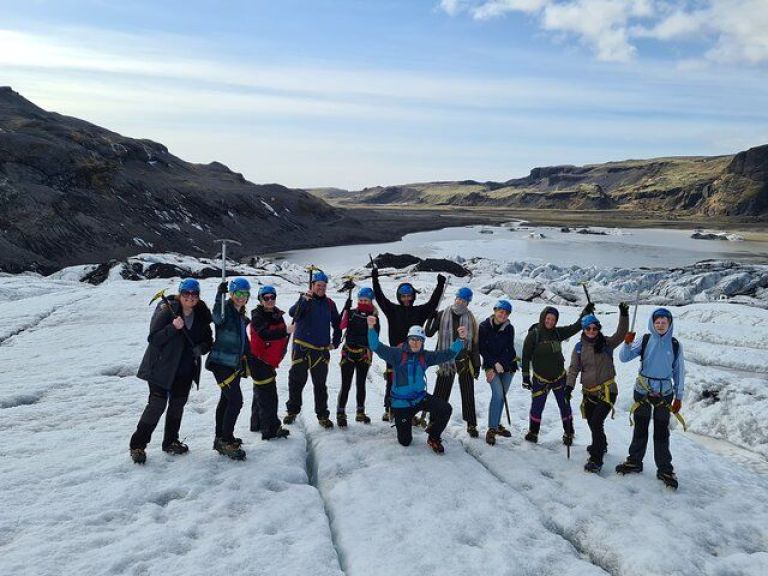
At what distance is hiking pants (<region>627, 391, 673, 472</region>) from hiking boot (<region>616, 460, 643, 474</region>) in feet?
0.16

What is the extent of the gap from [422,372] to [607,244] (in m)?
75.5

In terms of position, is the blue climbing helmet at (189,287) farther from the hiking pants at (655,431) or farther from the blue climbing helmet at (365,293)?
the hiking pants at (655,431)

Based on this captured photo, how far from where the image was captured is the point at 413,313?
9445 millimetres

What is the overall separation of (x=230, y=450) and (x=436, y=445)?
124 inches

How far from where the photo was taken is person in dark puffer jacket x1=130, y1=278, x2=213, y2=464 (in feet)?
23.9

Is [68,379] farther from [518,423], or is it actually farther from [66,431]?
[518,423]

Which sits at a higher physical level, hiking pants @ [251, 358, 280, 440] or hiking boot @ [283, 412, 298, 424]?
hiking pants @ [251, 358, 280, 440]

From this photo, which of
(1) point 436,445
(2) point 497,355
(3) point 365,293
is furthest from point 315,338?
(2) point 497,355

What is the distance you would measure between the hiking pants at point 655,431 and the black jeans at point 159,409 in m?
6.69

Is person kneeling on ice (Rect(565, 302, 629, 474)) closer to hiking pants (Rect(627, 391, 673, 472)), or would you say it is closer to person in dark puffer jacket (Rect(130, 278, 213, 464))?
hiking pants (Rect(627, 391, 673, 472))

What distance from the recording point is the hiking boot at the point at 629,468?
8.21 m

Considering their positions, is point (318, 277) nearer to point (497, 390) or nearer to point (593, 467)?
point (497, 390)

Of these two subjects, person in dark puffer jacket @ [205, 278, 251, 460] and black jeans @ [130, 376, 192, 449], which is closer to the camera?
black jeans @ [130, 376, 192, 449]

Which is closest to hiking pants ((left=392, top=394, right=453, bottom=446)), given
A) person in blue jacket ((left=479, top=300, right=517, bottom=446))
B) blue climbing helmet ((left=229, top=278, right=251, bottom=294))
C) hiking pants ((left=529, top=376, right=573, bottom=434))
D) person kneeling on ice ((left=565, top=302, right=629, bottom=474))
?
person in blue jacket ((left=479, top=300, right=517, bottom=446))
